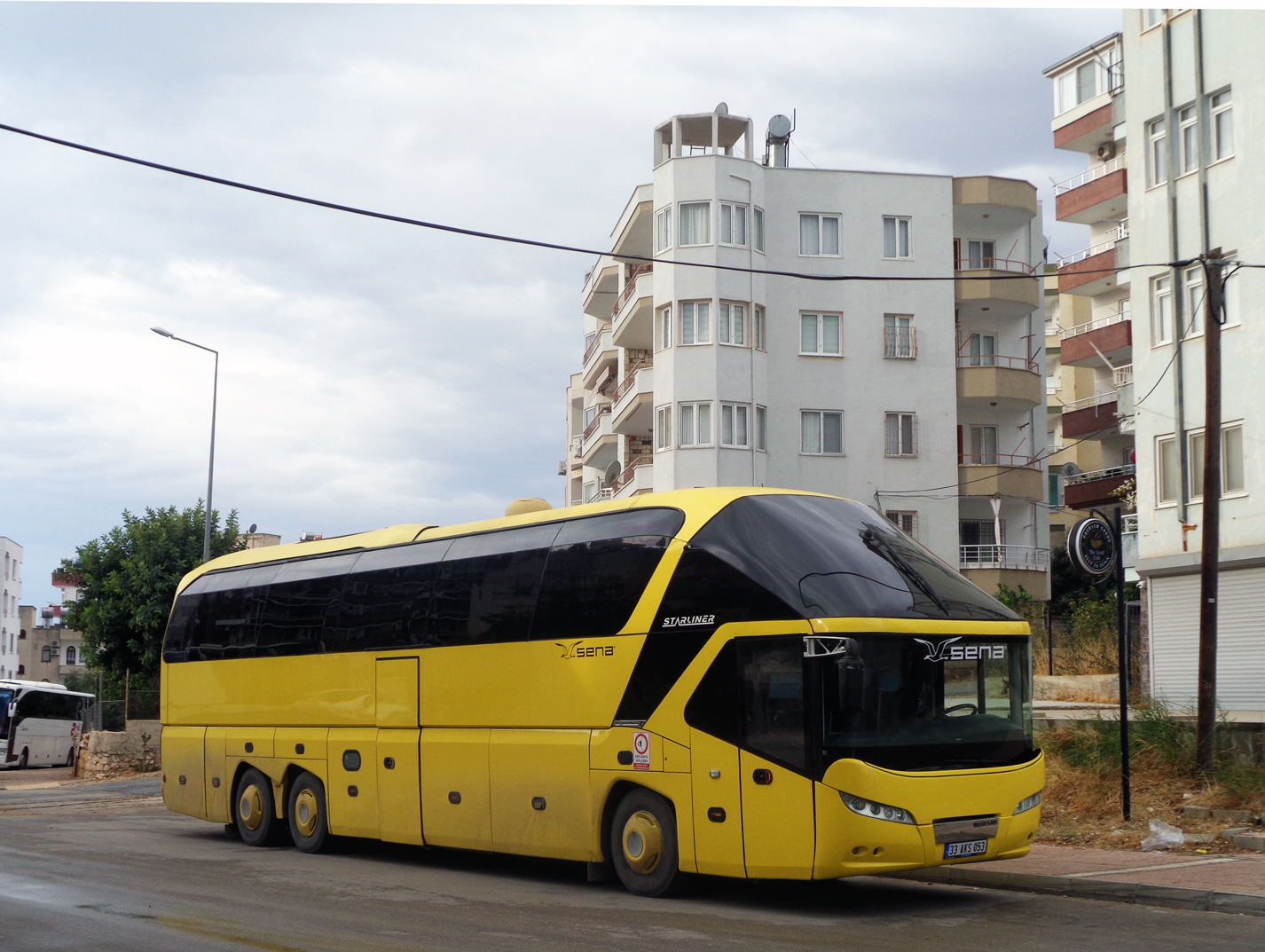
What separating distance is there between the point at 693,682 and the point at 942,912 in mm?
2709

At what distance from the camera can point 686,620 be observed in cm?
1227

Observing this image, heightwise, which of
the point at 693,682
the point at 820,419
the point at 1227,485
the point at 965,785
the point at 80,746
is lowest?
the point at 80,746

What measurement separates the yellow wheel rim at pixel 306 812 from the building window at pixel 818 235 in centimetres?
2954

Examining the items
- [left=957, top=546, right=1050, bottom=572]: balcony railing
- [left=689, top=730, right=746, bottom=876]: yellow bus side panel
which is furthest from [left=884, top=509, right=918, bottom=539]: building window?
[left=689, top=730, right=746, bottom=876]: yellow bus side panel

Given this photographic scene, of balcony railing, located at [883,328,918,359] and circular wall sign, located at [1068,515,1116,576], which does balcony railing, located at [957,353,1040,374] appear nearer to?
balcony railing, located at [883,328,918,359]

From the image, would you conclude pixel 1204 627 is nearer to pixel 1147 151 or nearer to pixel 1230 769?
pixel 1230 769

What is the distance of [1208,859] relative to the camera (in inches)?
535

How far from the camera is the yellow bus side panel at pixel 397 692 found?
15.5 meters

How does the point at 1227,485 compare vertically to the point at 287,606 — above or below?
above

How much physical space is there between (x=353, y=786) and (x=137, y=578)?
30563 millimetres

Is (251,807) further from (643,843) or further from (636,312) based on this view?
(636,312)

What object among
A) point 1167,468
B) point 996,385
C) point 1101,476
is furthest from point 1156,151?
point 1101,476

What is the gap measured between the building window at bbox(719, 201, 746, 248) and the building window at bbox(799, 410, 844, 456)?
561 cm

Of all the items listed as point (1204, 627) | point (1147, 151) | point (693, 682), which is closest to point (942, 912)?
point (693, 682)
